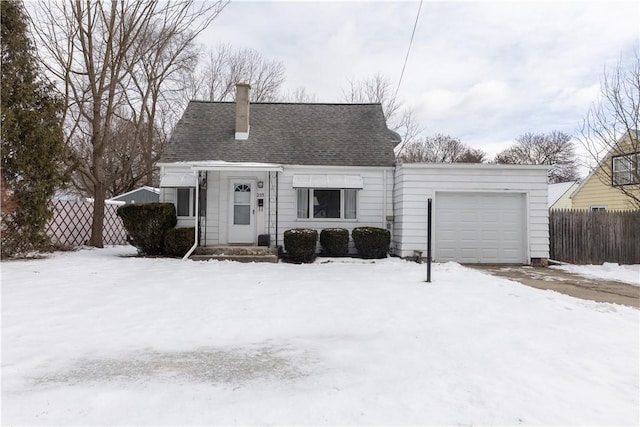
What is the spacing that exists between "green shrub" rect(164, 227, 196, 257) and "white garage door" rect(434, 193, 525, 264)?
710 centimetres

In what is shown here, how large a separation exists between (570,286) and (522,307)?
280cm

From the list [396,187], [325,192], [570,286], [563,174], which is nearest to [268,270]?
[325,192]

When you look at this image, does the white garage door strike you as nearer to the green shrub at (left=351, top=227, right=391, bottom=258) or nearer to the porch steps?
the green shrub at (left=351, top=227, right=391, bottom=258)

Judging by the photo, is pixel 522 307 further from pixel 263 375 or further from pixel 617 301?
pixel 263 375

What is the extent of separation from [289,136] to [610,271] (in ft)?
32.8

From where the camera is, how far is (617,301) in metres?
6.01

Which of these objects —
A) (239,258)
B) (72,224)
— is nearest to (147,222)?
(239,258)

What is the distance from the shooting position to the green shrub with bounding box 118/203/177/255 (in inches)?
424

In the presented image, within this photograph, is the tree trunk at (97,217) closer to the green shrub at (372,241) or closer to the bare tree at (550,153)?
the green shrub at (372,241)

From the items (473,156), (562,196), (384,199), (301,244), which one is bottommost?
(301,244)

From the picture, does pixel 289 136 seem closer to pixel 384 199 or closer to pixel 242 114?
pixel 242 114

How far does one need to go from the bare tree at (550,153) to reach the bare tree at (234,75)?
953 inches

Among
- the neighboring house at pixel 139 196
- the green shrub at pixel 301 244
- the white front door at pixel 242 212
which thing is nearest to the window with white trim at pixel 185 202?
the white front door at pixel 242 212

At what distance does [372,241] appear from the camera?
10953 mm
